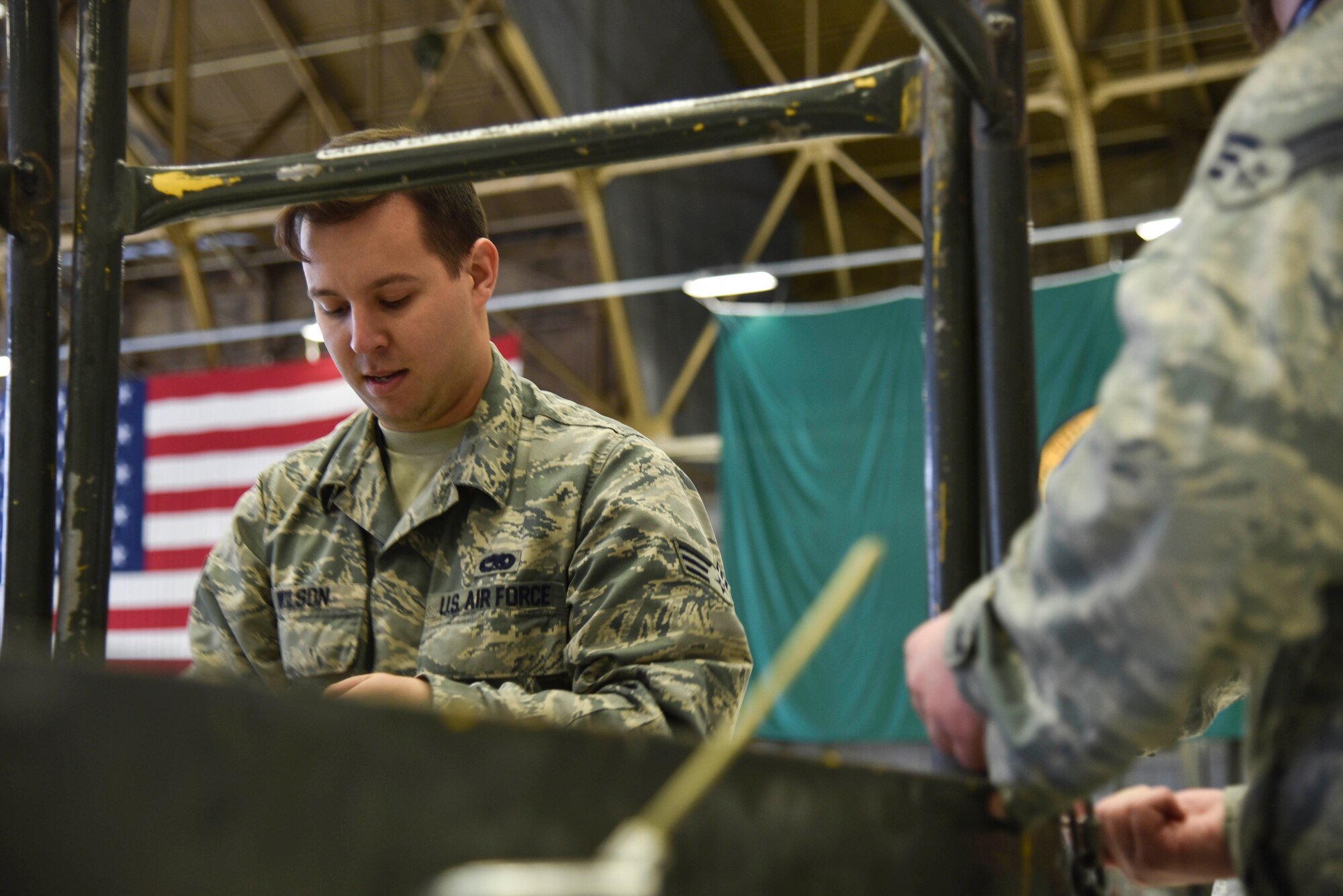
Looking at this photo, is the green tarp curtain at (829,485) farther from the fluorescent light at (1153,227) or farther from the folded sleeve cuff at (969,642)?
the folded sleeve cuff at (969,642)

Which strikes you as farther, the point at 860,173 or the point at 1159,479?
the point at 860,173

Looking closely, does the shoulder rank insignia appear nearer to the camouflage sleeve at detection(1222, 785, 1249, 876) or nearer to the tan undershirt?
the camouflage sleeve at detection(1222, 785, 1249, 876)

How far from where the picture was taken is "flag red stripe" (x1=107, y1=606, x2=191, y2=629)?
741 centimetres

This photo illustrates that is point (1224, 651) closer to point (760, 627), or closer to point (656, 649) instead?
point (656, 649)

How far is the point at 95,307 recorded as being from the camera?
140 cm

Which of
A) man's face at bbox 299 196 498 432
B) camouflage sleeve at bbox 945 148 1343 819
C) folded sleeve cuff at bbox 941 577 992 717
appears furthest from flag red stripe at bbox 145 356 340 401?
camouflage sleeve at bbox 945 148 1343 819

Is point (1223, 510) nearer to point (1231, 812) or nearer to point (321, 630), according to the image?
point (1231, 812)

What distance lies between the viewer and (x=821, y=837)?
2.29ft

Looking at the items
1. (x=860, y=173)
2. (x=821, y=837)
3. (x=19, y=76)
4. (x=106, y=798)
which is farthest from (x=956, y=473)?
(x=860, y=173)

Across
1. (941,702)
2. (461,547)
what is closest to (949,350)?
(941,702)

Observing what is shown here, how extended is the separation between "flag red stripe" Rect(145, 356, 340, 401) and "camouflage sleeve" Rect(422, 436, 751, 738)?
5.84m

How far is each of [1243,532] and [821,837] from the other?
28cm

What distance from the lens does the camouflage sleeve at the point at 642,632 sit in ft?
4.68

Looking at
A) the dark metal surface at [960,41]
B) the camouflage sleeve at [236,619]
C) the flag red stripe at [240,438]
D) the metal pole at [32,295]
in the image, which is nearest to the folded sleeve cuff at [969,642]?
the dark metal surface at [960,41]
